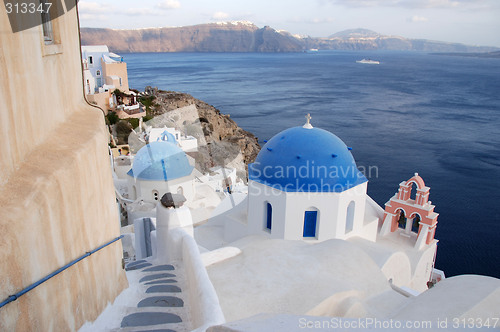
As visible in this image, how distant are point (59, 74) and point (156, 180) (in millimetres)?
10284

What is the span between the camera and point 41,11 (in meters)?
2.59

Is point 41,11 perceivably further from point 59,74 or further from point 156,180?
point 156,180

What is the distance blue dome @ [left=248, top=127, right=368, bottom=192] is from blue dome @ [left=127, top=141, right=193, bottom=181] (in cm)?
457

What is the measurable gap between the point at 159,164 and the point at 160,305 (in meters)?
10.0

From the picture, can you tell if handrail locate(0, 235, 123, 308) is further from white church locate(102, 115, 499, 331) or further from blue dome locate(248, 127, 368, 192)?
blue dome locate(248, 127, 368, 192)

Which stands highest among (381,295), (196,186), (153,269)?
(153,269)

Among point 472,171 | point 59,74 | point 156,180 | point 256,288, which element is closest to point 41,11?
point 59,74

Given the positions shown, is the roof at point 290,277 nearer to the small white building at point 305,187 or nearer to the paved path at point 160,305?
the paved path at point 160,305

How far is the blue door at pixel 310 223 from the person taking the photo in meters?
Result: 9.36

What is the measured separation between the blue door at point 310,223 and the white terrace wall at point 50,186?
649cm

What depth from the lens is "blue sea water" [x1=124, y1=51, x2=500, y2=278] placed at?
2119 centimetres

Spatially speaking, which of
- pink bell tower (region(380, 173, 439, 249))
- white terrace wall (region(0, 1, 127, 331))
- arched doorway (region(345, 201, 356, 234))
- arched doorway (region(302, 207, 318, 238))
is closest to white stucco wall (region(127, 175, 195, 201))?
arched doorway (region(302, 207, 318, 238))

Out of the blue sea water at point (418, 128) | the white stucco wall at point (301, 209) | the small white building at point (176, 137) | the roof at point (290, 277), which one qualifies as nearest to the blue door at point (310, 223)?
the white stucco wall at point (301, 209)

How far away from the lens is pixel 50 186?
7.65 ft
